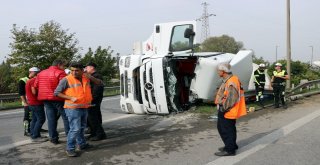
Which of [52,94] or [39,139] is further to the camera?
[39,139]

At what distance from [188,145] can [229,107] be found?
1231mm

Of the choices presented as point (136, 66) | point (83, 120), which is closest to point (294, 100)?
point (136, 66)

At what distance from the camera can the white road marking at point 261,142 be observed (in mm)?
5191

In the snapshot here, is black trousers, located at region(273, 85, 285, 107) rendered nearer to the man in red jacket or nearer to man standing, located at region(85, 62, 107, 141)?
man standing, located at region(85, 62, 107, 141)

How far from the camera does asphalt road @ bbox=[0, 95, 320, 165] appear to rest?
17.3ft

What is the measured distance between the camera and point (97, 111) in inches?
265

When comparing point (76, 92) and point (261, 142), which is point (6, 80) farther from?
point (261, 142)

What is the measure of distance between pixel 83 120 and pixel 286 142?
3.57 meters

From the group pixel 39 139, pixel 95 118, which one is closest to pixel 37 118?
pixel 39 139

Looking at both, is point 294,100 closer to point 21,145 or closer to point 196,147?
point 196,147

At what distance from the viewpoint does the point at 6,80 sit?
26.2 meters

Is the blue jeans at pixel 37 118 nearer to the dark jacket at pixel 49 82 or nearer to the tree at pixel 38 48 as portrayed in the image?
the dark jacket at pixel 49 82

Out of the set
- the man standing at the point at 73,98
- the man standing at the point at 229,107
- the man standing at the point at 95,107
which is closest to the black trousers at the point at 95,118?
the man standing at the point at 95,107

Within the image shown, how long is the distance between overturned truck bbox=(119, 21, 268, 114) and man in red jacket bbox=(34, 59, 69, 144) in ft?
11.4
